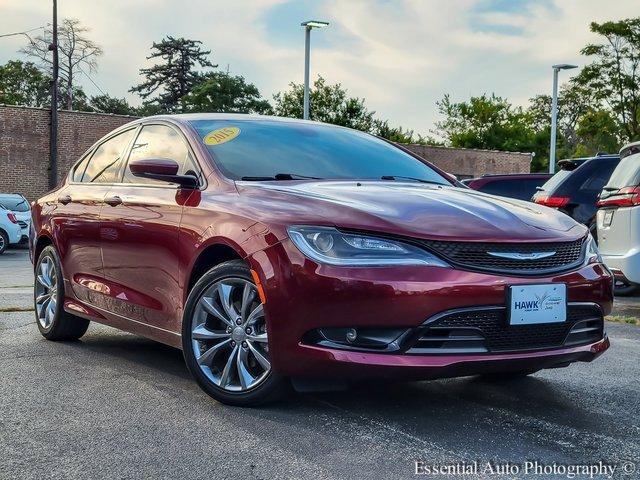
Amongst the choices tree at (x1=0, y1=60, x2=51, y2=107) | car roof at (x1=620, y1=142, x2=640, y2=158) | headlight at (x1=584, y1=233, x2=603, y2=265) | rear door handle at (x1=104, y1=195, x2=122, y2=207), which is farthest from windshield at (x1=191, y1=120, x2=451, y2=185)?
tree at (x1=0, y1=60, x2=51, y2=107)

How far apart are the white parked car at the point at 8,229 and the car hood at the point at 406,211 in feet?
65.4

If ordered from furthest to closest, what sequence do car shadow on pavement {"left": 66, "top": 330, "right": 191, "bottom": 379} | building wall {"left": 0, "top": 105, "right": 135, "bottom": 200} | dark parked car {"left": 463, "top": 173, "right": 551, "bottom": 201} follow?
1. building wall {"left": 0, "top": 105, "right": 135, "bottom": 200}
2. dark parked car {"left": 463, "top": 173, "right": 551, "bottom": 201}
3. car shadow on pavement {"left": 66, "top": 330, "right": 191, "bottom": 379}

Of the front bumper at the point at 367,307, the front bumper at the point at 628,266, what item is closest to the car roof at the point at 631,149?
the front bumper at the point at 628,266

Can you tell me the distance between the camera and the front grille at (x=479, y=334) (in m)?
3.82

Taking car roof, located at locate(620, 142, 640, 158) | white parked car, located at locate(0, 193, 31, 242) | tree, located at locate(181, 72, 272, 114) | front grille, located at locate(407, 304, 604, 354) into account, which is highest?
tree, located at locate(181, 72, 272, 114)

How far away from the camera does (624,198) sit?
8.12 metres

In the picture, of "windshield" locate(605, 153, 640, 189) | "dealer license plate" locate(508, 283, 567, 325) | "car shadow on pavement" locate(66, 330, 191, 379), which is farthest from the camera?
"windshield" locate(605, 153, 640, 189)

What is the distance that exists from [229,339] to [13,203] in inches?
841

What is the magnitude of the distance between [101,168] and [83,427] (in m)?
2.66

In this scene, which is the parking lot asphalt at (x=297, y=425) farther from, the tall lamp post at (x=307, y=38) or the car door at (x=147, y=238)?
the tall lamp post at (x=307, y=38)

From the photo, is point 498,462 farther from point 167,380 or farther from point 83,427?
point 167,380

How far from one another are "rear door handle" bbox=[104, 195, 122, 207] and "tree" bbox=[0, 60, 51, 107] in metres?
69.4

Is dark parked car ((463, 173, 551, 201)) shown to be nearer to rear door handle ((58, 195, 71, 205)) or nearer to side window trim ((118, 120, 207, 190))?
rear door handle ((58, 195, 71, 205))

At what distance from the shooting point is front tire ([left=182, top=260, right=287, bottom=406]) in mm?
4168
